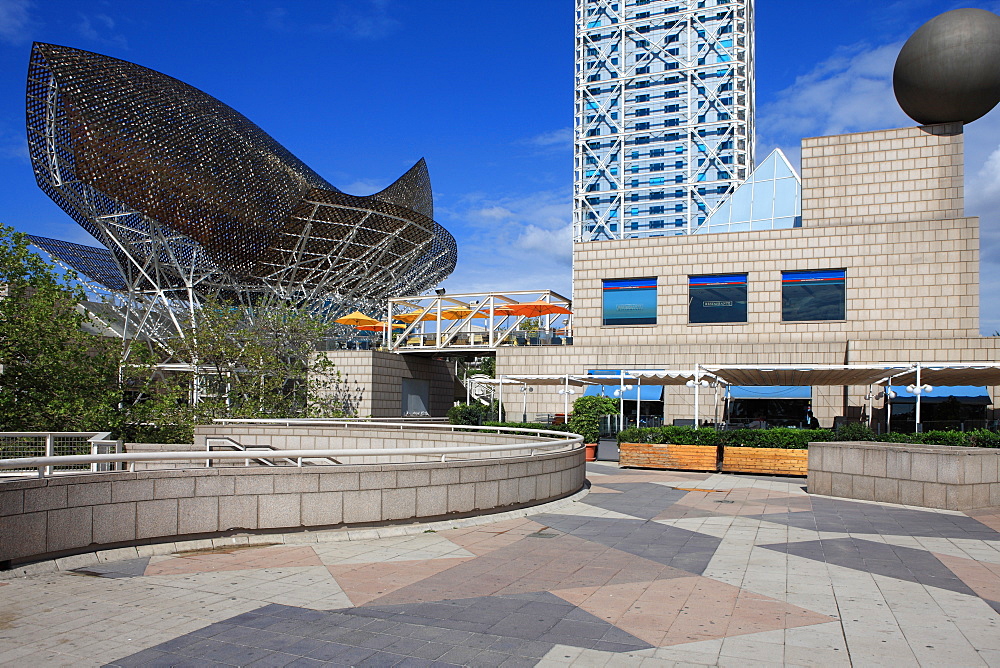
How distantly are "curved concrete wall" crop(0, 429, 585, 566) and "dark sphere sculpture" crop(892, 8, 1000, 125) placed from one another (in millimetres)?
28535

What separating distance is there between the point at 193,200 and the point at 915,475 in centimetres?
4221

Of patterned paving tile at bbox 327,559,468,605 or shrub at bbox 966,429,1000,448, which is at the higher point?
shrub at bbox 966,429,1000,448

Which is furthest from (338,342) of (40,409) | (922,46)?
(922,46)

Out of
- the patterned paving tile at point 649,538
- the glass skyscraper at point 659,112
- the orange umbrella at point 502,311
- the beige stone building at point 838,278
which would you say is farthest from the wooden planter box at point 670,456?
the glass skyscraper at point 659,112

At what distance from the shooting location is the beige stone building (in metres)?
31.2

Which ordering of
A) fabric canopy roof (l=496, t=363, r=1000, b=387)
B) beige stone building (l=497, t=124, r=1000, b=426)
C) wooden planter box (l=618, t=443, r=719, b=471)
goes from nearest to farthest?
wooden planter box (l=618, t=443, r=719, b=471), fabric canopy roof (l=496, t=363, r=1000, b=387), beige stone building (l=497, t=124, r=1000, b=426)

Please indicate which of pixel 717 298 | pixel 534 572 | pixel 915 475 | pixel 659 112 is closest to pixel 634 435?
pixel 915 475

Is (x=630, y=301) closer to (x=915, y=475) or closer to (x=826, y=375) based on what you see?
(x=826, y=375)

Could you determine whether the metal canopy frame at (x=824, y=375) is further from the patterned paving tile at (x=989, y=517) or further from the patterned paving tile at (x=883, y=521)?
the patterned paving tile at (x=883, y=521)

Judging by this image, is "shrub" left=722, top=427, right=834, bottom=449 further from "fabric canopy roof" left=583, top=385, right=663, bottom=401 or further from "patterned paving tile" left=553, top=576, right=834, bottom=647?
"patterned paving tile" left=553, top=576, right=834, bottom=647

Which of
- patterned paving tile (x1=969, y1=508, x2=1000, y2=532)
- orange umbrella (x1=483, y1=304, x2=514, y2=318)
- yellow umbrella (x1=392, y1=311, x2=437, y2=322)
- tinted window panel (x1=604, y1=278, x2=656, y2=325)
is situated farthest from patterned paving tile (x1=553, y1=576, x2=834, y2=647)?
yellow umbrella (x1=392, y1=311, x2=437, y2=322)

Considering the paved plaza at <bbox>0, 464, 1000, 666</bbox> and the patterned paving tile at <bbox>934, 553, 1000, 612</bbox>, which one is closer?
the paved plaza at <bbox>0, 464, 1000, 666</bbox>

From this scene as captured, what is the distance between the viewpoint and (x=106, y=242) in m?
48.4

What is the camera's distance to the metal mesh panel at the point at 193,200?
4059cm
